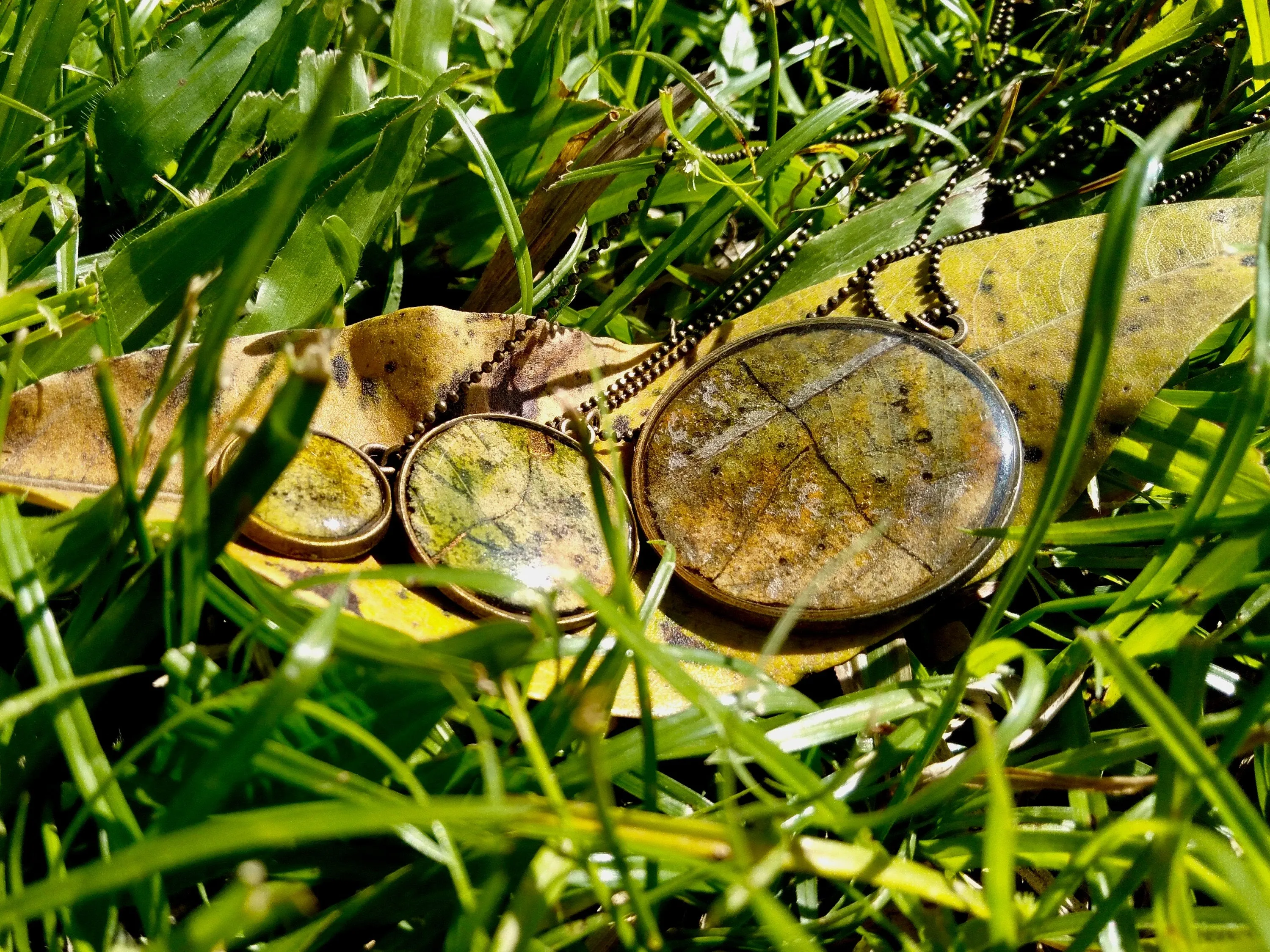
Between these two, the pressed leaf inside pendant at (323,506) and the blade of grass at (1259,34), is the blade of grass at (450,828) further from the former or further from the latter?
the blade of grass at (1259,34)

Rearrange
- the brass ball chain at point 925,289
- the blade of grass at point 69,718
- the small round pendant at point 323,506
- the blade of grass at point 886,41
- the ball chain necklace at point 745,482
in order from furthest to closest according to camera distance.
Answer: the blade of grass at point 886,41, the brass ball chain at point 925,289, the ball chain necklace at point 745,482, the small round pendant at point 323,506, the blade of grass at point 69,718

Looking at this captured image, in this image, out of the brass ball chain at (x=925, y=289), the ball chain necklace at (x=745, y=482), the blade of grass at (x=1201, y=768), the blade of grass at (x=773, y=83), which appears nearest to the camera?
the blade of grass at (x=1201, y=768)

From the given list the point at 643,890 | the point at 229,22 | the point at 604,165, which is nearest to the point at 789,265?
the point at 604,165

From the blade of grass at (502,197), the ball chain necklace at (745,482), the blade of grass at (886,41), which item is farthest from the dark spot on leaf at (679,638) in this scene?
the blade of grass at (886,41)

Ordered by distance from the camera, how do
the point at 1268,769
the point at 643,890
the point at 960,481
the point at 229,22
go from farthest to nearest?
the point at 229,22, the point at 960,481, the point at 1268,769, the point at 643,890

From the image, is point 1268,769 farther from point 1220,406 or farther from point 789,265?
point 789,265

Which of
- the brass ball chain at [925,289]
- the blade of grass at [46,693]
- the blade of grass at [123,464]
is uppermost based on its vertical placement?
the blade of grass at [123,464]
